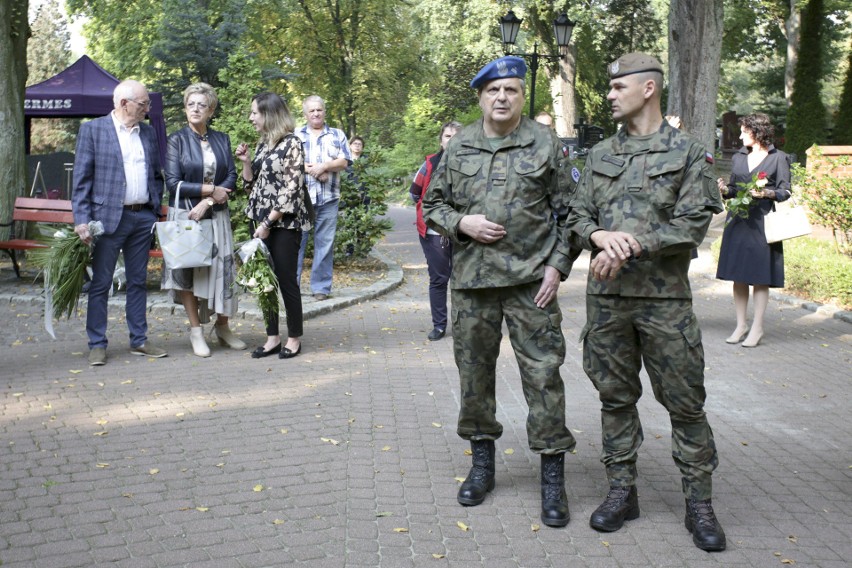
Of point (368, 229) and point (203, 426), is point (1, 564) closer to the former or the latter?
point (203, 426)

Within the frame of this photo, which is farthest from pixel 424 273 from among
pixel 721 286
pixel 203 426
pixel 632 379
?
pixel 632 379

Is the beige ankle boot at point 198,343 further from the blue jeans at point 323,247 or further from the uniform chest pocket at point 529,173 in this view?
the uniform chest pocket at point 529,173

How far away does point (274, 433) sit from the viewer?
6.26m

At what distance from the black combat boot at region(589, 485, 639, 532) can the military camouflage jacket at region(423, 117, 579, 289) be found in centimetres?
106

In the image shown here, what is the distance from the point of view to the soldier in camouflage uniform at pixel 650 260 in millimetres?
4441

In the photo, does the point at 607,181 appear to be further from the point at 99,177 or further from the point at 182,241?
the point at 99,177

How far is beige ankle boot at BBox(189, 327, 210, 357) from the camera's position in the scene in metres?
8.64

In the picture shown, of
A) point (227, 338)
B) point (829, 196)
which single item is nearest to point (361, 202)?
point (227, 338)

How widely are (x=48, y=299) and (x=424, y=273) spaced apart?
27.2 ft

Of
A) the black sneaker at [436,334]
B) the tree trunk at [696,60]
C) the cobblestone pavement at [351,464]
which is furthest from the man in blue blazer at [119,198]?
the tree trunk at [696,60]

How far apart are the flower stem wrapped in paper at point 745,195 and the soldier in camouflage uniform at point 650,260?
4.42 m

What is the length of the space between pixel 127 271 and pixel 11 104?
7.28m

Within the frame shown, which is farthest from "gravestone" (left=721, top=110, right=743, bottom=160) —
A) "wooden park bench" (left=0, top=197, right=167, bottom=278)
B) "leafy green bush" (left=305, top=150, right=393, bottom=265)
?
"wooden park bench" (left=0, top=197, right=167, bottom=278)

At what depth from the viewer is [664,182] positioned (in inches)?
176
